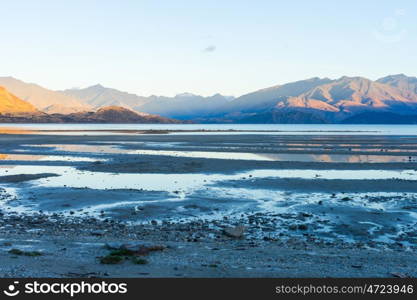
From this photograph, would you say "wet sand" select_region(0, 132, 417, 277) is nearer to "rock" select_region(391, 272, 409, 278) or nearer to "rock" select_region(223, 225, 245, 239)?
"rock" select_region(391, 272, 409, 278)

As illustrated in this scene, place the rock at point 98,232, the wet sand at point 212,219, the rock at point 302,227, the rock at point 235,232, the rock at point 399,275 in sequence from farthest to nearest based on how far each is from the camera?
1. the rock at point 302,227
2. the rock at point 98,232
3. the rock at point 235,232
4. the wet sand at point 212,219
5. the rock at point 399,275

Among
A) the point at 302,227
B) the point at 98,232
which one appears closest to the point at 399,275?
the point at 302,227

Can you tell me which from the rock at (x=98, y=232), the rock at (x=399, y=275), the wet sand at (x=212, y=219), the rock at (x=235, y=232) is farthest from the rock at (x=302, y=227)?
the rock at (x=98, y=232)

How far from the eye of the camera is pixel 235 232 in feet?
52.6

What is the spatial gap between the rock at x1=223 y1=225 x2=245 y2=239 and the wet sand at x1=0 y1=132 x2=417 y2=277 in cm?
24

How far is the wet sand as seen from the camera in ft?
39.9

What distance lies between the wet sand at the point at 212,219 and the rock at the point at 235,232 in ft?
0.79

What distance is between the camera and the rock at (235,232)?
1587cm

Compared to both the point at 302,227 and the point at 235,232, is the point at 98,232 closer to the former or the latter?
the point at 235,232

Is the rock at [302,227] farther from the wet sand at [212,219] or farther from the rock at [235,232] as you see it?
the rock at [235,232]

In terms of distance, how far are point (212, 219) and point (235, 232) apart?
10.5 ft

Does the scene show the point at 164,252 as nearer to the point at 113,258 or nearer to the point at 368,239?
the point at 113,258

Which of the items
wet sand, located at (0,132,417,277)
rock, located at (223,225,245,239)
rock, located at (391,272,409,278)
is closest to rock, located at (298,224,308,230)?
wet sand, located at (0,132,417,277)

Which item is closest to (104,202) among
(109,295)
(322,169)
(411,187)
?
(109,295)
